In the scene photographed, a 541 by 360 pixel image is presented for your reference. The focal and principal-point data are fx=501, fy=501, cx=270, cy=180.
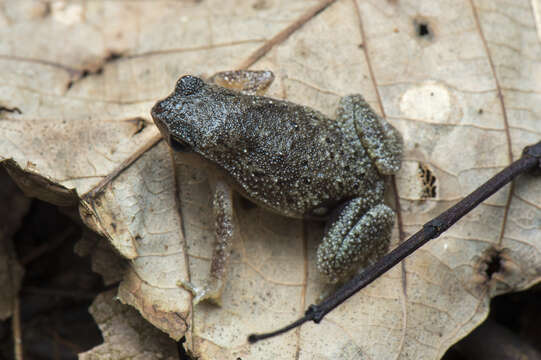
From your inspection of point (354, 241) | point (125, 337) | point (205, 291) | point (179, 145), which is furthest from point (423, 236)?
point (125, 337)

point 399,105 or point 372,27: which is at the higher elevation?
point 372,27

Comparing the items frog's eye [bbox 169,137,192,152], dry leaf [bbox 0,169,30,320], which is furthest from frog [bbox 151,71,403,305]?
dry leaf [bbox 0,169,30,320]

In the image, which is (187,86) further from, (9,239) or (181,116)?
(9,239)

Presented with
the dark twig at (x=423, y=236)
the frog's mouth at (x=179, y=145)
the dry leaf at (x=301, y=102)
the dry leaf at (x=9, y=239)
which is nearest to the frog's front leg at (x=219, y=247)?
the dry leaf at (x=301, y=102)

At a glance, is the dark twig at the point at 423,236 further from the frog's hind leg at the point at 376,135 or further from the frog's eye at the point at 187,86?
the frog's eye at the point at 187,86

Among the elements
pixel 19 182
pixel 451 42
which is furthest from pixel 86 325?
pixel 451 42

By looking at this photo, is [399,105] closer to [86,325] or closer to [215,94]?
[215,94]

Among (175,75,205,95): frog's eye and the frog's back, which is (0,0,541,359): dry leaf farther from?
(175,75,205,95): frog's eye
